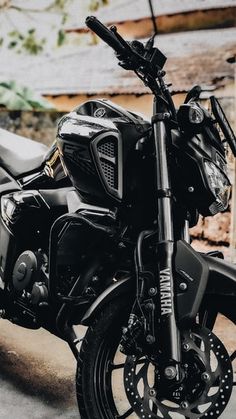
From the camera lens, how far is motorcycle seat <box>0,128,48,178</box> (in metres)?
3.12

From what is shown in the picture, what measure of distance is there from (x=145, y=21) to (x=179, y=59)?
46 centimetres

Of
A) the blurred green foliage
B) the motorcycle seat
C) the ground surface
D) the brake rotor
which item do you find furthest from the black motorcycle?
the blurred green foliage

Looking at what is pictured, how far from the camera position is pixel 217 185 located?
238 cm

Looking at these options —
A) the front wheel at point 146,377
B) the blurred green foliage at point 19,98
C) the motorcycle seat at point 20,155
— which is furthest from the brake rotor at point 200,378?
the blurred green foliage at point 19,98

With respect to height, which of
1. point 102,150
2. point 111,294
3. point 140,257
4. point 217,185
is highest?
point 102,150

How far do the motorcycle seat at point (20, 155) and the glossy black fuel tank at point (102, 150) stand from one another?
0.52m

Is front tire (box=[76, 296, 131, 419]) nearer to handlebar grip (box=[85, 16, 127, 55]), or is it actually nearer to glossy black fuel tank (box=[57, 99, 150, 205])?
glossy black fuel tank (box=[57, 99, 150, 205])

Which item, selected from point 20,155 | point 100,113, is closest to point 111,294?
point 100,113

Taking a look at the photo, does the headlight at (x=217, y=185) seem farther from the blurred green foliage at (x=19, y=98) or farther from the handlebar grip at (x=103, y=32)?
the blurred green foliage at (x=19, y=98)

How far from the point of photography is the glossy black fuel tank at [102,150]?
249cm

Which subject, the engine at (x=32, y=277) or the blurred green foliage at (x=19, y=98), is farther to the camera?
the blurred green foliage at (x=19, y=98)

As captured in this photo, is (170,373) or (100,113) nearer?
(170,373)

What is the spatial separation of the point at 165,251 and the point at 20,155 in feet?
3.89

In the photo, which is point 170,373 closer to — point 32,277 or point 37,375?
point 32,277
